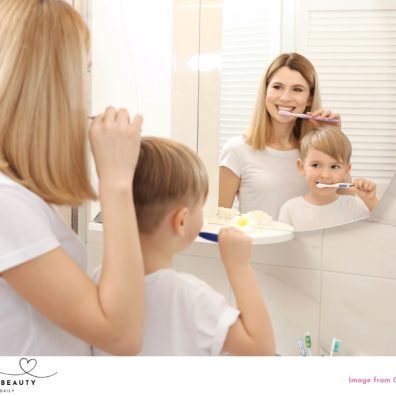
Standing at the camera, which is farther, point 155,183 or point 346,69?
point 346,69

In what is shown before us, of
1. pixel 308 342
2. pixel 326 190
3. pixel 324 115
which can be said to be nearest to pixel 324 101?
pixel 324 115

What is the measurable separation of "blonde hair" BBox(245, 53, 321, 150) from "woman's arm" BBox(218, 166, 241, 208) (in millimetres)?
50

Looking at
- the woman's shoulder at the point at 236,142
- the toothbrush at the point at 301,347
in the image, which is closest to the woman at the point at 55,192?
the woman's shoulder at the point at 236,142

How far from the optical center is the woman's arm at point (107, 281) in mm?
540

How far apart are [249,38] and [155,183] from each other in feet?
0.88

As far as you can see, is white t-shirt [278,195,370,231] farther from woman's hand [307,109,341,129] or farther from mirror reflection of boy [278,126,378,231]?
woman's hand [307,109,341,129]

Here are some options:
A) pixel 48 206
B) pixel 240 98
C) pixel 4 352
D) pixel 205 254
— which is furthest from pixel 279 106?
pixel 4 352

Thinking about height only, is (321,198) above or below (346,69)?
below

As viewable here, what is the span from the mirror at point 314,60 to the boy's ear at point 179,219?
151 mm

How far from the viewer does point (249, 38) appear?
29.9 inches

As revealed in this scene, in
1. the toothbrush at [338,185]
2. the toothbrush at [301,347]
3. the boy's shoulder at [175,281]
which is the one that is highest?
the toothbrush at [338,185]

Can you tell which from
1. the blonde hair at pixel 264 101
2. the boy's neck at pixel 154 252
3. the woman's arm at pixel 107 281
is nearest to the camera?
the woman's arm at pixel 107 281
